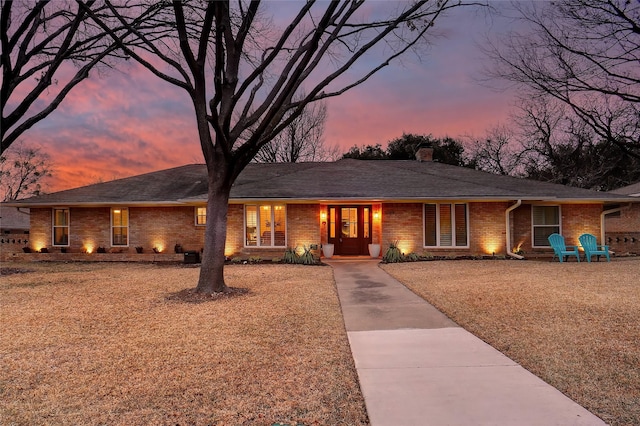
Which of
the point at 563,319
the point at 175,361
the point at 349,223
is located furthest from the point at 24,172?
the point at 563,319

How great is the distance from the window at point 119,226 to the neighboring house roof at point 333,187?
760 mm

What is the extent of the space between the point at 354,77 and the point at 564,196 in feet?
33.3

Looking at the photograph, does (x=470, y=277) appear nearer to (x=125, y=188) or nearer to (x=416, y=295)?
(x=416, y=295)

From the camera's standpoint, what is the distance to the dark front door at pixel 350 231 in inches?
660

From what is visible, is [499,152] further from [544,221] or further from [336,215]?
[336,215]

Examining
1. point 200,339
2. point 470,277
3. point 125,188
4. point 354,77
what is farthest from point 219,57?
point 125,188

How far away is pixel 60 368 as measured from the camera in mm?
4258

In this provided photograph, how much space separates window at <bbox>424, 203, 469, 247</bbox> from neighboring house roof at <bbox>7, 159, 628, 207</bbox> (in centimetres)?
79

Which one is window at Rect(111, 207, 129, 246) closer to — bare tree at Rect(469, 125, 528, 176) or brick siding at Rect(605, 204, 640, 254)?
brick siding at Rect(605, 204, 640, 254)

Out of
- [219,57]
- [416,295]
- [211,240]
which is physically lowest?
[416,295]

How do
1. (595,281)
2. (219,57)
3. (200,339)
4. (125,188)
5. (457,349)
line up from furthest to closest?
(125,188) → (595,281) → (219,57) → (200,339) → (457,349)

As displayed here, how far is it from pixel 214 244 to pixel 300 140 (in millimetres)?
26911

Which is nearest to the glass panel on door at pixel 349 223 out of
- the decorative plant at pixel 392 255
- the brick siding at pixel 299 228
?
the brick siding at pixel 299 228

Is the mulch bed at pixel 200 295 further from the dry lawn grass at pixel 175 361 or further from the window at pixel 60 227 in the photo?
the window at pixel 60 227
